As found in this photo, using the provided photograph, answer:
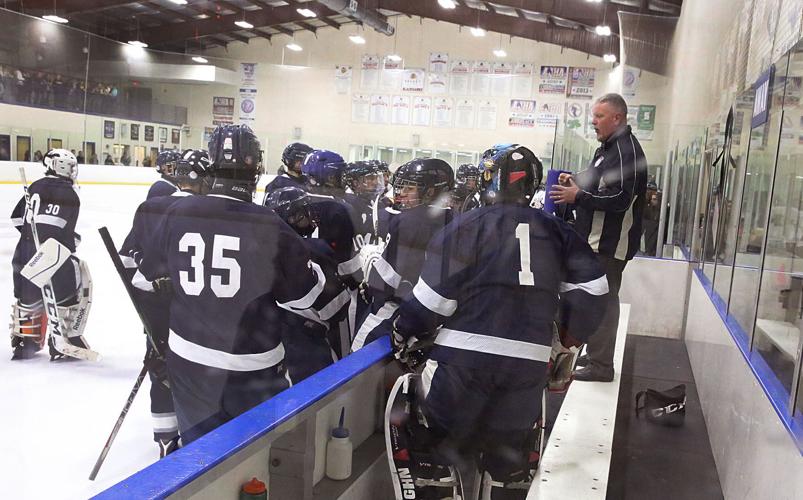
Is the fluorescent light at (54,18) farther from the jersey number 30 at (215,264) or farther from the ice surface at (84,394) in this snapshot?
the jersey number 30 at (215,264)

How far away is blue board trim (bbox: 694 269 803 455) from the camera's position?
1.50 m

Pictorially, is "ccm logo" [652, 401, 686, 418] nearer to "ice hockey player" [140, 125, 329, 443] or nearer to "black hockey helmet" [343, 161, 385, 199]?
"black hockey helmet" [343, 161, 385, 199]

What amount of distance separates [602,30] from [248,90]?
7.87 feet

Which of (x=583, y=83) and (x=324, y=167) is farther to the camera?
(x=583, y=83)

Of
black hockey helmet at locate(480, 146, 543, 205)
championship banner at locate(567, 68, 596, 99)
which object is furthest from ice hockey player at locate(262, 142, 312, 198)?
championship banner at locate(567, 68, 596, 99)

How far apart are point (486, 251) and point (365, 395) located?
59 cm

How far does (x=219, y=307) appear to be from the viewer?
1592 millimetres

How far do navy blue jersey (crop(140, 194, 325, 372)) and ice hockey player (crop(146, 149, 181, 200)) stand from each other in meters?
0.09

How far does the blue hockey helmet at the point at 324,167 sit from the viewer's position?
247 cm

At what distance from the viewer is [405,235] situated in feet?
6.91

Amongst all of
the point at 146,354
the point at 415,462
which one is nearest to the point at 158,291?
the point at 146,354

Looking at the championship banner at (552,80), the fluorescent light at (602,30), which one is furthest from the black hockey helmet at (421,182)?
the fluorescent light at (602,30)

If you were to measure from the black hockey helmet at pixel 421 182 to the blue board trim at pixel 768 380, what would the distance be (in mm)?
1054

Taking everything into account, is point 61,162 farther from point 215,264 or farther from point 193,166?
point 215,264
